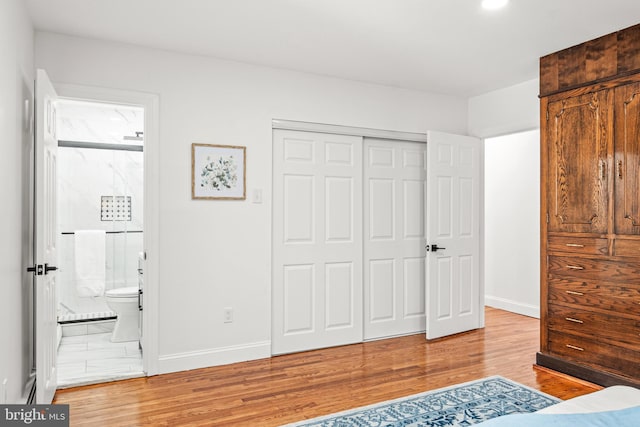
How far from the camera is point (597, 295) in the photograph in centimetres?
326

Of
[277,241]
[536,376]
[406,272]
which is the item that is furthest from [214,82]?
[536,376]

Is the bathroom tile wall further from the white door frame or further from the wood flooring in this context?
the wood flooring

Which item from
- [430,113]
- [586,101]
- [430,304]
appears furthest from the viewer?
[430,113]

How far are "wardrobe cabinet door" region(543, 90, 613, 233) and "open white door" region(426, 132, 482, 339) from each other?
1.11 metres

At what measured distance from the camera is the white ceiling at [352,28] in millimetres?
2811

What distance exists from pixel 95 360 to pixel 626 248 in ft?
13.9

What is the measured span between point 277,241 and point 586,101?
270cm

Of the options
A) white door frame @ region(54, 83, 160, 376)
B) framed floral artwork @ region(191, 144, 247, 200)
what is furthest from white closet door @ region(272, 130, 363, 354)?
→ white door frame @ region(54, 83, 160, 376)

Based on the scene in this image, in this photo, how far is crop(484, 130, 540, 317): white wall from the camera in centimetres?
561

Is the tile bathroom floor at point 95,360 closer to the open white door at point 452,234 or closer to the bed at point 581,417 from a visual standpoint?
the open white door at point 452,234

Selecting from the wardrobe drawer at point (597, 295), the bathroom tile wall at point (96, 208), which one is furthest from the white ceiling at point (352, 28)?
the bathroom tile wall at point (96, 208)

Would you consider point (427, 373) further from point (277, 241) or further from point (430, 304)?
point (277, 241)

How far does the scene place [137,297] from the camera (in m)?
4.49

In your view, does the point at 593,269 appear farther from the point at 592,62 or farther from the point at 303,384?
the point at 303,384
